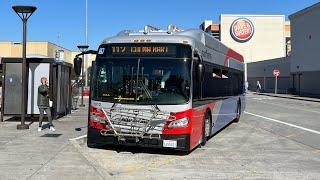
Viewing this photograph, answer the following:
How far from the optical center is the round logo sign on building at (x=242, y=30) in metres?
97.0

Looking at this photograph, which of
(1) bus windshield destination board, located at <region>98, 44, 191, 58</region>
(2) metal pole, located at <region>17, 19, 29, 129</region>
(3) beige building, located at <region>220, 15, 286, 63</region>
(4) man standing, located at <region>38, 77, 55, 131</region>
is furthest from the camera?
(3) beige building, located at <region>220, 15, 286, 63</region>

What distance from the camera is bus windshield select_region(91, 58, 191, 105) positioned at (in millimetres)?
11406

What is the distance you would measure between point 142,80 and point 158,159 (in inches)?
70.0

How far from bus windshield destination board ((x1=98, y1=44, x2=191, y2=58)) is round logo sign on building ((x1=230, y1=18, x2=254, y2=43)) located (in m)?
86.9

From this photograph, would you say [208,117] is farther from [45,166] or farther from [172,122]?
[45,166]

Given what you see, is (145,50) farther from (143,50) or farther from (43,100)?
(43,100)

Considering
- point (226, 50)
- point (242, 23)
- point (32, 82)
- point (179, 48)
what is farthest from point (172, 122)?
point (242, 23)

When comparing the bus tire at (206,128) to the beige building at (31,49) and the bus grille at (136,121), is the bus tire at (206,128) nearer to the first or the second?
the bus grille at (136,121)

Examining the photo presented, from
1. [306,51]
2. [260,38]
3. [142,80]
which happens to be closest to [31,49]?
[260,38]

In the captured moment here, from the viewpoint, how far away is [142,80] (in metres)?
11.5

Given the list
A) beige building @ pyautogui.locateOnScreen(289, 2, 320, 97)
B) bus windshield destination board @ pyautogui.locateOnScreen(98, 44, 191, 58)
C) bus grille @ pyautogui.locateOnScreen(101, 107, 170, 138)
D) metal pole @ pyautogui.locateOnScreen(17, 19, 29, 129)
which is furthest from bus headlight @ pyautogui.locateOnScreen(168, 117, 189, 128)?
beige building @ pyautogui.locateOnScreen(289, 2, 320, 97)

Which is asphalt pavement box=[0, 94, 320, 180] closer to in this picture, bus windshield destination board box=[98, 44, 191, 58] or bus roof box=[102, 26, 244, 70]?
bus windshield destination board box=[98, 44, 191, 58]

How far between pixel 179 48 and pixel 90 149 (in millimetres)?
3227

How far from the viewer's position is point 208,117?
13797mm
